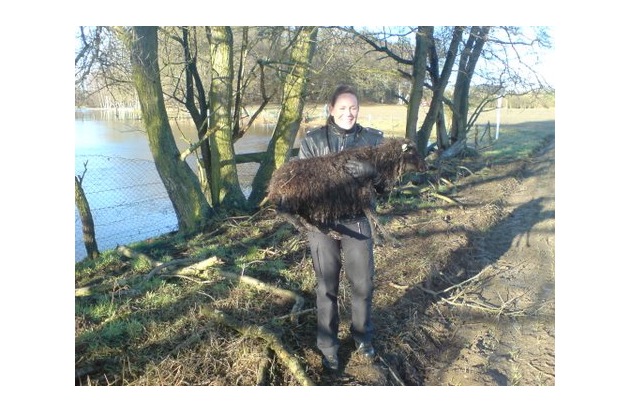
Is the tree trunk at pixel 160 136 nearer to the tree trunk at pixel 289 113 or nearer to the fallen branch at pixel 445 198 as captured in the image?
the tree trunk at pixel 289 113

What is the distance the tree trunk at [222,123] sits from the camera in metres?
6.82

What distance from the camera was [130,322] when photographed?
12.7 feet

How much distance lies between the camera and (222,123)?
713 centimetres

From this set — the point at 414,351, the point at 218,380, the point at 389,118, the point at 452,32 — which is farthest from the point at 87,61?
the point at 452,32

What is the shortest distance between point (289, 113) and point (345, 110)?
445 cm

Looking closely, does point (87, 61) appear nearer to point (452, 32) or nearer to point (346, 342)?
point (346, 342)

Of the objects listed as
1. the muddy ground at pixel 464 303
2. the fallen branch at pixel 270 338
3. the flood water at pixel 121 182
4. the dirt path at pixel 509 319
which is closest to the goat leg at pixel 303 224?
the fallen branch at pixel 270 338

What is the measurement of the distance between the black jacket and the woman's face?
4 cm

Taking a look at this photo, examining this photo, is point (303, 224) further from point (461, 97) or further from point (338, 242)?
point (461, 97)

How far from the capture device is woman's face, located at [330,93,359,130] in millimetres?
3180

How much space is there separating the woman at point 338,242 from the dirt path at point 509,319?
0.96 m

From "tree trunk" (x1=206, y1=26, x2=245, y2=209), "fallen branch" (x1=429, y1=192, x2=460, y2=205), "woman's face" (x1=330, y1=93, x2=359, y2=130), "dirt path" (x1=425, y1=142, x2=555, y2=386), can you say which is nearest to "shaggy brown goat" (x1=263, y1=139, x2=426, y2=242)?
"woman's face" (x1=330, y1=93, x2=359, y2=130)

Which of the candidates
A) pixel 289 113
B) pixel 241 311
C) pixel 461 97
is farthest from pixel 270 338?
pixel 461 97

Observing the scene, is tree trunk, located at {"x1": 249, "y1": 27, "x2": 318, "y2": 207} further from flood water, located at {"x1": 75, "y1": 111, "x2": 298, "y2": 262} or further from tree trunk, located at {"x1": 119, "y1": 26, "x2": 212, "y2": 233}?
tree trunk, located at {"x1": 119, "y1": 26, "x2": 212, "y2": 233}
